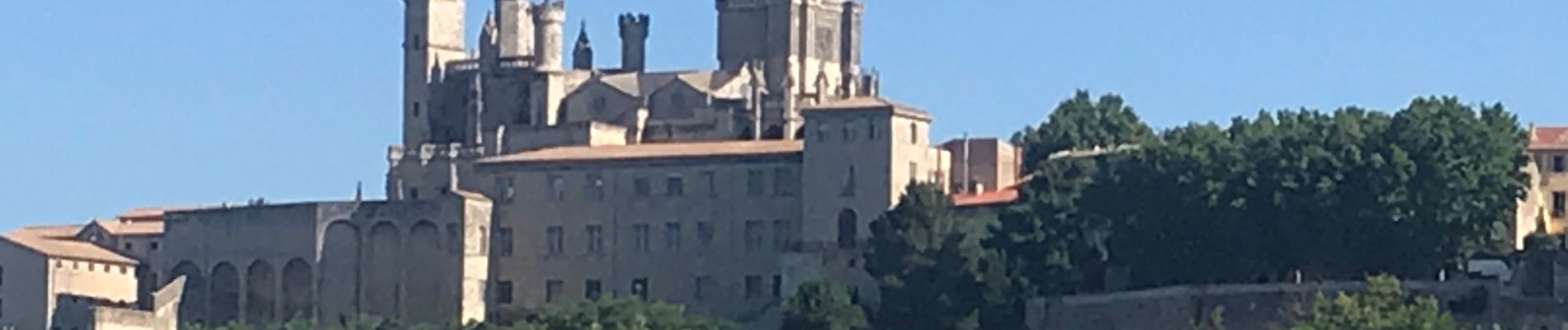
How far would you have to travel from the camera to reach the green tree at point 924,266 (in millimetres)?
90312

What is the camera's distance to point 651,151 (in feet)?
332

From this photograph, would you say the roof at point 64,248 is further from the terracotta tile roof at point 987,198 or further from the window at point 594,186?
the terracotta tile roof at point 987,198

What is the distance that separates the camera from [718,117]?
10456 centimetres

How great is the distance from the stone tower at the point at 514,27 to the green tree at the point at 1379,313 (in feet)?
95.0

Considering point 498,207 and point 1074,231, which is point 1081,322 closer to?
point 1074,231

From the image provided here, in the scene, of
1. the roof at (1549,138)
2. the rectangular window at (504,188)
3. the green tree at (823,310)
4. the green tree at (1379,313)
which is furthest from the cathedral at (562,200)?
the green tree at (1379,313)

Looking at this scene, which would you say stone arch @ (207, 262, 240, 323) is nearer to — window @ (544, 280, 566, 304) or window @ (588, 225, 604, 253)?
window @ (544, 280, 566, 304)

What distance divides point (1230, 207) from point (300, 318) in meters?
22.0

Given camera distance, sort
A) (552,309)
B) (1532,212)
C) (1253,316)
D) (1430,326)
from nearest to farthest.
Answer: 1. (1430,326)
2. (1253,316)
3. (1532,212)
4. (552,309)

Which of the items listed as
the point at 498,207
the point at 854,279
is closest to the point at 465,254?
the point at 498,207

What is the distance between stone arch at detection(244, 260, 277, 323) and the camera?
343 ft

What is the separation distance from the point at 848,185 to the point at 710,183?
352 cm

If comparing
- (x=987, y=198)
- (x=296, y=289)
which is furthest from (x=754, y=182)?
(x=296, y=289)

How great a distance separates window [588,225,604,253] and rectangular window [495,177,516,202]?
2038 mm
